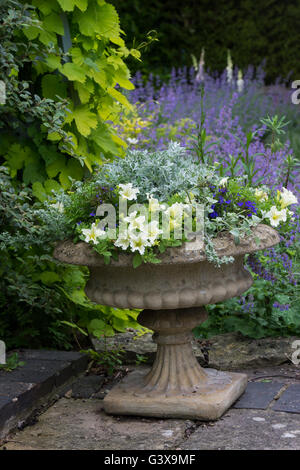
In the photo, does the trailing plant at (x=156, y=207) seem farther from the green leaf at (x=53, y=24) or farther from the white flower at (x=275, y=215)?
the green leaf at (x=53, y=24)

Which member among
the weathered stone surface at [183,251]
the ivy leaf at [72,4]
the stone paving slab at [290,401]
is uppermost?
the ivy leaf at [72,4]

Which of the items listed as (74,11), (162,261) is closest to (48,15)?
(74,11)

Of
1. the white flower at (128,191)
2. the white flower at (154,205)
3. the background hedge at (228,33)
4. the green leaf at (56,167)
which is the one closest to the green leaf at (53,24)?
the green leaf at (56,167)

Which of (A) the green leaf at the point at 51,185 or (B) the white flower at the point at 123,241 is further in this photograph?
(A) the green leaf at the point at 51,185

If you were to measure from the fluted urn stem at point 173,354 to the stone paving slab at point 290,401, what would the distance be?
1.20ft

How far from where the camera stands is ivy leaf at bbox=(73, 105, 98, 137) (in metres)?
3.52

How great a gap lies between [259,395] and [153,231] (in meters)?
1.10

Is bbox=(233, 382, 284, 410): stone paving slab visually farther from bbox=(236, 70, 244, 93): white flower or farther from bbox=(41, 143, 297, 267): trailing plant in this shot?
bbox=(236, 70, 244, 93): white flower

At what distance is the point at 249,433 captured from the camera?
2672 mm

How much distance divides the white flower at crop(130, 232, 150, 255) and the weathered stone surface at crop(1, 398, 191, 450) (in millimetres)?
785

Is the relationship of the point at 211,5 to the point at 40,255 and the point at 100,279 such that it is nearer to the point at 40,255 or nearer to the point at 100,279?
the point at 40,255

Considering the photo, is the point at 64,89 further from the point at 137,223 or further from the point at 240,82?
the point at 240,82

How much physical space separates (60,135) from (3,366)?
1208 millimetres

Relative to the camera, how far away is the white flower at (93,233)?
2.63m
